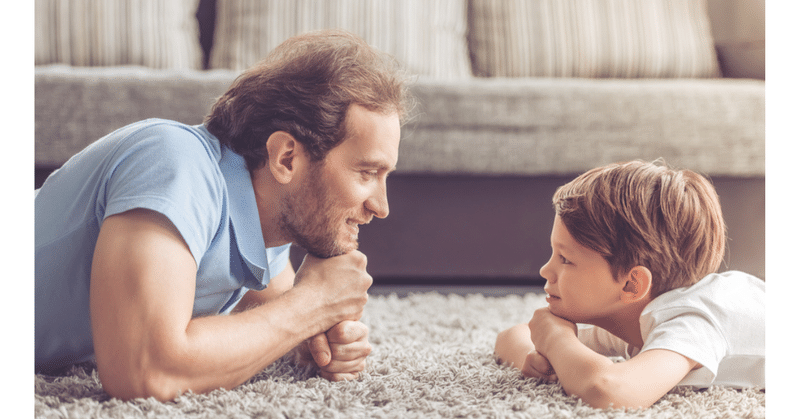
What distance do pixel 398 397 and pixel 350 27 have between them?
4.48ft

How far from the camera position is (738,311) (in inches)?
31.3

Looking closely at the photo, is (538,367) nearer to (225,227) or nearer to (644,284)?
(644,284)

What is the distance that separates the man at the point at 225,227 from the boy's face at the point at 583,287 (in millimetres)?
281

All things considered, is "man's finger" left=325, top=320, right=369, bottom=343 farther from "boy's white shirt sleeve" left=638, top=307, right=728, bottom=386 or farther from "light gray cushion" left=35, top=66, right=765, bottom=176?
"light gray cushion" left=35, top=66, right=765, bottom=176

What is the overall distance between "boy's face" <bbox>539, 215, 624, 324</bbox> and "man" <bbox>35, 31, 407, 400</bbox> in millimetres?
281

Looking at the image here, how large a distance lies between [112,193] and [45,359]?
33 cm

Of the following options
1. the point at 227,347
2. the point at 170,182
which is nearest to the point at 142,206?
the point at 170,182

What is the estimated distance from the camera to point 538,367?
83cm

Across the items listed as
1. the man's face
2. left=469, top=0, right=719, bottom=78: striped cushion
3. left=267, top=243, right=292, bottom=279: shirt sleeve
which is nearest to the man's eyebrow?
the man's face

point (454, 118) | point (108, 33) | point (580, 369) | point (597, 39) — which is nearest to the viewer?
point (580, 369)

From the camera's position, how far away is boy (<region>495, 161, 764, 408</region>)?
79 cm

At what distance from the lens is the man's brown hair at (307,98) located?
2.79 ft
